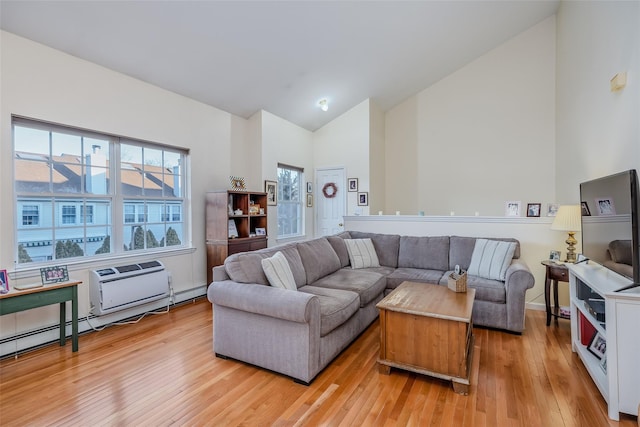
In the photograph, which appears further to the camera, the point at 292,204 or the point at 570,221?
the point at 292,204

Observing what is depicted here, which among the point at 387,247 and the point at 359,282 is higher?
the point at 387,247

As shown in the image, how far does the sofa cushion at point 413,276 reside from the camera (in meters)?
3.47

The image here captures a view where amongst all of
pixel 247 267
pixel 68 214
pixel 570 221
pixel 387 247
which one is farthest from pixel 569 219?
pixel 68 214

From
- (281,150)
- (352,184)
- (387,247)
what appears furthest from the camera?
(352,184)

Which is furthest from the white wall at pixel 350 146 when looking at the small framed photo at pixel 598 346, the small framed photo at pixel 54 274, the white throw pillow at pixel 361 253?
the small framed photo at pixel 54 274

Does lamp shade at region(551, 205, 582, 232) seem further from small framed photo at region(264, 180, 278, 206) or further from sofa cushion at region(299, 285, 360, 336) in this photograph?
small framed photo at region(264, 180, 278, 206)

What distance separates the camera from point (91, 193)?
10.8 ft

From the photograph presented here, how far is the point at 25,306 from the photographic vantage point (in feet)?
8.14

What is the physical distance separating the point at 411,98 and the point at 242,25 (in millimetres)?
3887

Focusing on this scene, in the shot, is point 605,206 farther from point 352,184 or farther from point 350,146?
point 350,146

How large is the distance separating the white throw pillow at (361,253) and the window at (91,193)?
231 cm

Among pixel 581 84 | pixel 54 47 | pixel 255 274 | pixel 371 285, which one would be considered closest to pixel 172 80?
pixel 54 47

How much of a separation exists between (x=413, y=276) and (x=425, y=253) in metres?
0.55

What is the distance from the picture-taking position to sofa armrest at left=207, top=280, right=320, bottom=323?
7.02 feet
